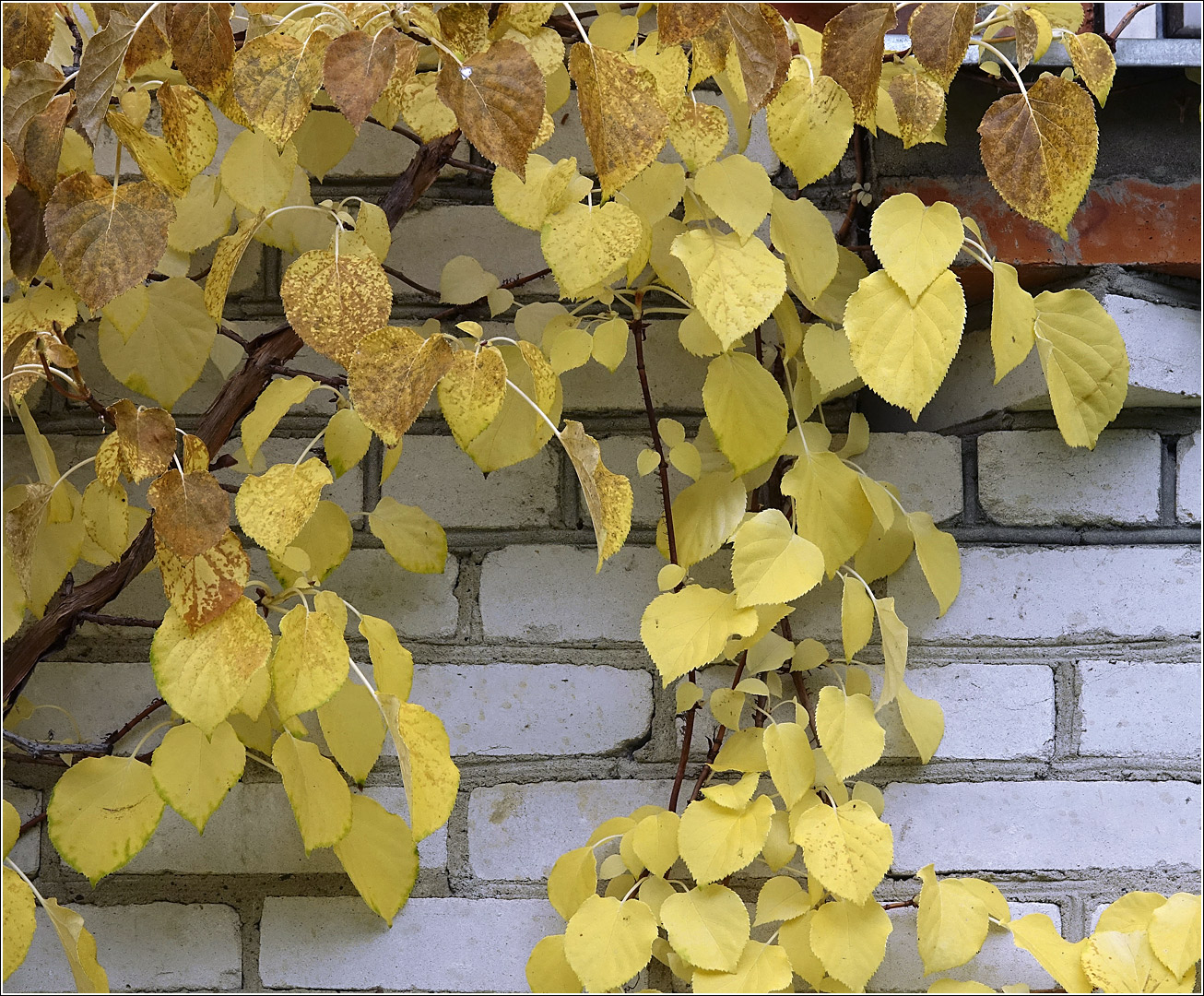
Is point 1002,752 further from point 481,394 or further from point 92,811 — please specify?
point 92,811

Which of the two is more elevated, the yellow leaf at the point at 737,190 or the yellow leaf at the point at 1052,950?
the yellow leaf at the point at 737,190

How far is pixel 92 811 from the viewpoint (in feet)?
2.34

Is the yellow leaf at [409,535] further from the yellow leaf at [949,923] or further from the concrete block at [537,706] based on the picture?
the yellow leaf at [949,923]

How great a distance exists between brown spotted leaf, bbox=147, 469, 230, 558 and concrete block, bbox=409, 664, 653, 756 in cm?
30

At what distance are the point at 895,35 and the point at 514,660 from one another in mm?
619

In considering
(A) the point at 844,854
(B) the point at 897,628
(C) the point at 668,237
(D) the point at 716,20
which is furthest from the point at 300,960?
(D) the point at 716,20

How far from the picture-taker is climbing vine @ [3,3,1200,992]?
60 centimetres

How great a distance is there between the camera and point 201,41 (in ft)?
1.95

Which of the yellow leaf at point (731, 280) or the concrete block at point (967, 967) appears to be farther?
the concrete block at point (967, 967)

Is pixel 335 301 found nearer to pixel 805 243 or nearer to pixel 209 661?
pixel 209 661

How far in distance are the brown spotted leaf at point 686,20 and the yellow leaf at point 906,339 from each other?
0.21 m

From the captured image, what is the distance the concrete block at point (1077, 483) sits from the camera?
2.89 feet

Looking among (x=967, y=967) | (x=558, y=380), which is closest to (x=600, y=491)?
(x=558, y=380)

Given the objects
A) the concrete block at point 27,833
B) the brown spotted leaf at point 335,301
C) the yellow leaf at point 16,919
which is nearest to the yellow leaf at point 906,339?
the brown spotted leaf at point 335,301
